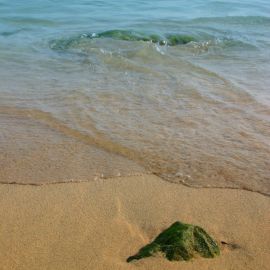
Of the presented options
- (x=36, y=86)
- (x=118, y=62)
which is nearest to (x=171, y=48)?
(x=118, y=62)

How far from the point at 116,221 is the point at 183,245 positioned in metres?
0.54

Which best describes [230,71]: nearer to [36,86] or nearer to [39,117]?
[36,86]

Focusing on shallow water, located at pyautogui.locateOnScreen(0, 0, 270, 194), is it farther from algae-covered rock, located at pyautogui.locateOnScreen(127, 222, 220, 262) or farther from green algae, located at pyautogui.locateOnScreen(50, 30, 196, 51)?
algae-covered rock, located at pyautogui.locateOnScreen(127, 222, 220, 262)

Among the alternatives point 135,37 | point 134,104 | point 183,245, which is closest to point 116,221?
point 183,245

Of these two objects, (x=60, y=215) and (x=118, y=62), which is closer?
(x=60, y=215)

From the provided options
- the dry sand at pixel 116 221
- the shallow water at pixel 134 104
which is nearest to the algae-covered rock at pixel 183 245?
the dry sand at pixel 116 221

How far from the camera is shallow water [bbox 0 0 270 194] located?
12.5ft

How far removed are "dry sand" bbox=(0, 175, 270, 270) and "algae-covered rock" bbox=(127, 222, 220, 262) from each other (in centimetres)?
5

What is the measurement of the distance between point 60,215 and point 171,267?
0.88 metres

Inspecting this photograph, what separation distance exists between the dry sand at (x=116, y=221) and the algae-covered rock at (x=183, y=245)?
5 cm

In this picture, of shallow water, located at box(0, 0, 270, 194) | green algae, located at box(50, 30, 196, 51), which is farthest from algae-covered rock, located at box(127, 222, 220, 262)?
green algae, located at box(50, 30, 196, 51)

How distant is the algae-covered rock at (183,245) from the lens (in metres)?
2.61

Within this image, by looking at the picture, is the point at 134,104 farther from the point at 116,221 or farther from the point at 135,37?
the point at 135,37

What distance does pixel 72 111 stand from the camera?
502 centimetres
